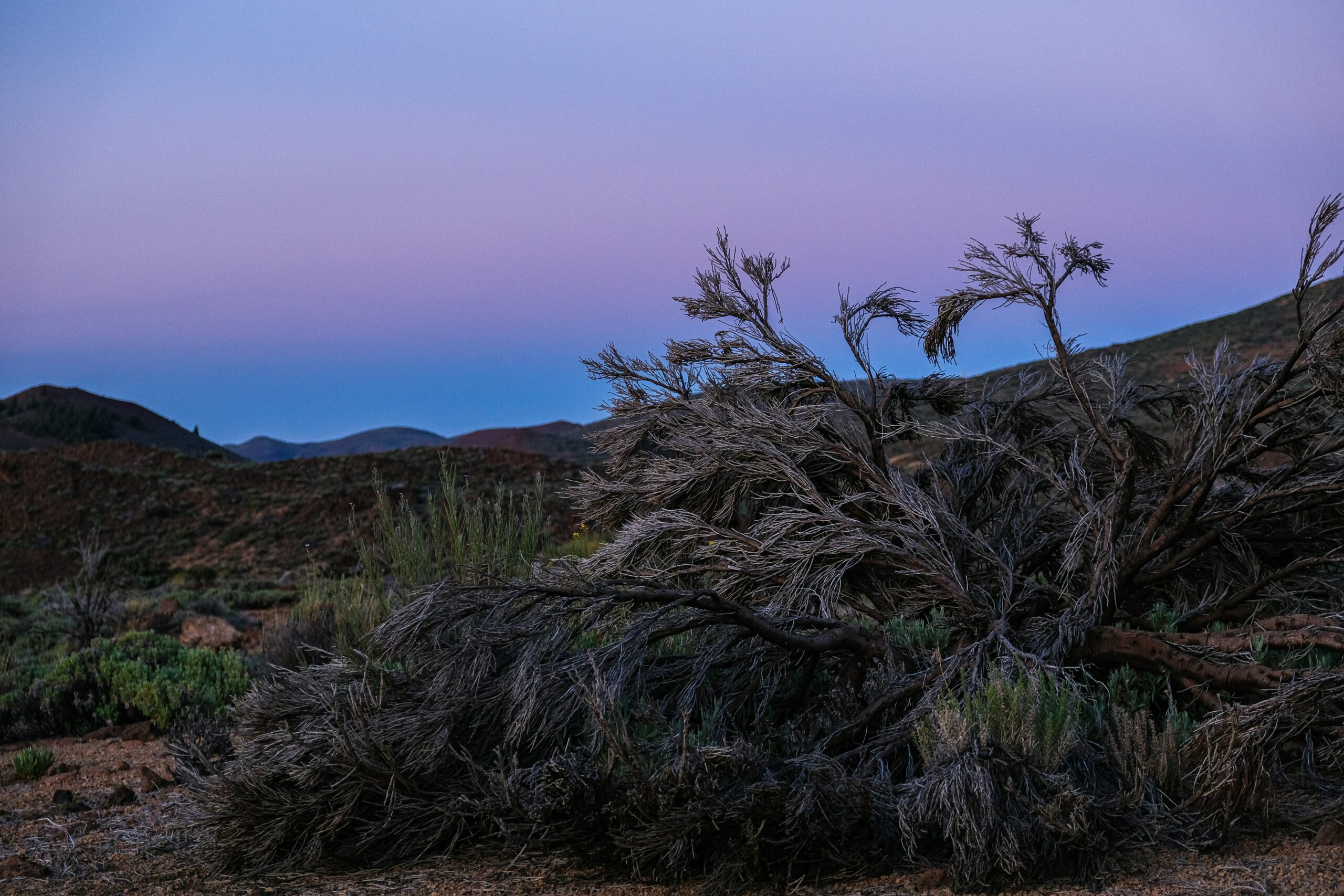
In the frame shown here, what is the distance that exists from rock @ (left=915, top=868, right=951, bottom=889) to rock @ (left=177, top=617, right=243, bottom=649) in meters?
8.63

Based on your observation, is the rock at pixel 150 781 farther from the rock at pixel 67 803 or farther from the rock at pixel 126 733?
the rock at pixel 126 733

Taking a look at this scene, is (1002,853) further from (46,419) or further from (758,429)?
(46,419)

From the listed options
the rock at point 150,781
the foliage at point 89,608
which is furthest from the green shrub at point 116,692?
the foliage at point 89,608

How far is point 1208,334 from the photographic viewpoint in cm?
3675

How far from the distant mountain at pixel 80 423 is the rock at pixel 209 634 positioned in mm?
28330

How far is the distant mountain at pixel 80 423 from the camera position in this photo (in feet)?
133

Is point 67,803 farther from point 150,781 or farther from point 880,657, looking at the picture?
point 880,657

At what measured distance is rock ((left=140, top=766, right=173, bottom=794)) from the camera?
19.2ft

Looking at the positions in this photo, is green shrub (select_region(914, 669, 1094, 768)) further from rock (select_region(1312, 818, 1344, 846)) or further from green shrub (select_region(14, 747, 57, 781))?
green shrub (select_region(14, 747, 57, 781))

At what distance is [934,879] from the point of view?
3.62 m

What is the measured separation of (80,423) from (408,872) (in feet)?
149

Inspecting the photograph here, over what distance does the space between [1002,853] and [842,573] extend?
6.29ft

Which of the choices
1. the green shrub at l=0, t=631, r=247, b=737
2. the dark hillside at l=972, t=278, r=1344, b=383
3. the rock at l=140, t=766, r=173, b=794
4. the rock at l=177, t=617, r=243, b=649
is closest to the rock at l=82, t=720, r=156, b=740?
the green shrub at l=0, t=631, r=247, b=737

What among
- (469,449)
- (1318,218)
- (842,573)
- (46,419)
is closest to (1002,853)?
(842,573)
